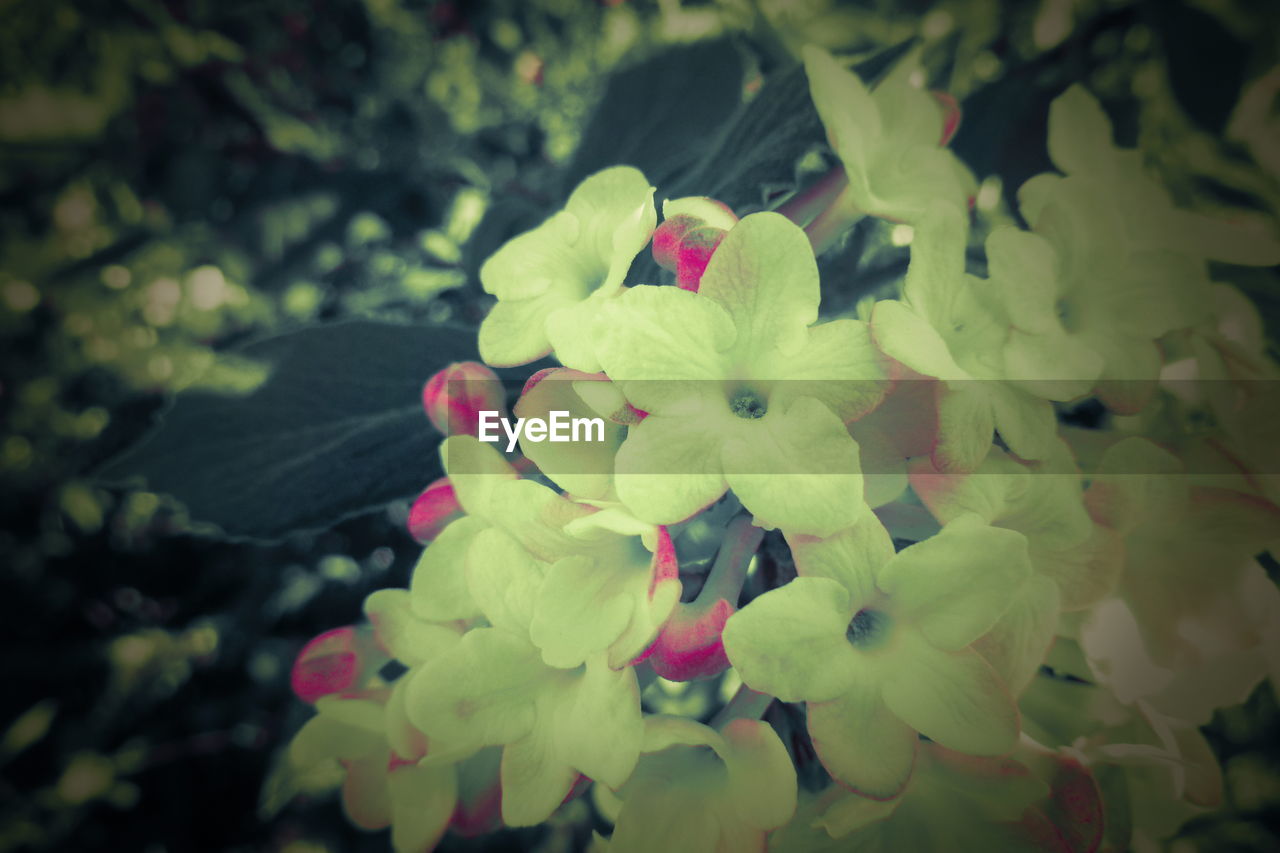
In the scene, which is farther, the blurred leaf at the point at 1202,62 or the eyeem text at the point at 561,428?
the blurred leaf at the point at 1202,62

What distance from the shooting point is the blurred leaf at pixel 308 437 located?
0.93 feet

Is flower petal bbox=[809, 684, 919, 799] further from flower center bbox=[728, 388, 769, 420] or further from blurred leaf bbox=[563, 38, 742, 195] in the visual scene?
blurred leaf bbox=[563, 38, 742, 195]

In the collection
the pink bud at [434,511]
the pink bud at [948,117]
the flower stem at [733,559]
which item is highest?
the pink bud at [948,117]

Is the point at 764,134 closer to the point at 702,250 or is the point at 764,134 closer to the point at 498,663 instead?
the point at 702,250

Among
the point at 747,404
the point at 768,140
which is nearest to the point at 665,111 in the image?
the point at 768,140

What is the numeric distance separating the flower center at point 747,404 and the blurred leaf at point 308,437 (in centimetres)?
15

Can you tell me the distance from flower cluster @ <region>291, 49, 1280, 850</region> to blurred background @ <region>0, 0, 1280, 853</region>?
0.78 feet

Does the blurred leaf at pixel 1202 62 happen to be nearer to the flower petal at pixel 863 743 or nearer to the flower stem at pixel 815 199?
the flower stem at pixel 815 199

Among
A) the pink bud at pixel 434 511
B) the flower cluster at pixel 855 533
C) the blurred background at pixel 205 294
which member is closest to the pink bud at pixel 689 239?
the flower cluster at pixel 855 533

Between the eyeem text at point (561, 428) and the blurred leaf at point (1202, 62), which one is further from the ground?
the blurred leaf at point (1202, 62)

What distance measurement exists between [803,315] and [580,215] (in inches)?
3.7

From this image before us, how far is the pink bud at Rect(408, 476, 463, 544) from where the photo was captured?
24 centimetres

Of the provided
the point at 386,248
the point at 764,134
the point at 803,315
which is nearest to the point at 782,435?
the point at 803,315

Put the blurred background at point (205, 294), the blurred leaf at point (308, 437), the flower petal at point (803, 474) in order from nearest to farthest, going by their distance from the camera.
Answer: the flower petal at point (803, 474) → the blurred leaf at point (308, 437) → the blurred background at point (205, 294)
